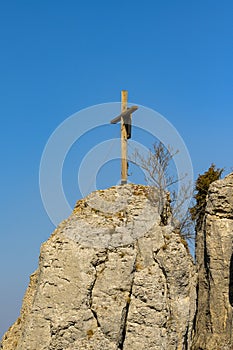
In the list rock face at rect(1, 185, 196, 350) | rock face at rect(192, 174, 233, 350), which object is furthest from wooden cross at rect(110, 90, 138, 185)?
rock face at rect(192, 174, 233, 350)

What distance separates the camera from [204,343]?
19.5 metres

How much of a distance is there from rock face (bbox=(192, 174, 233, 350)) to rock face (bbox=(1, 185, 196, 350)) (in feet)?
15.4

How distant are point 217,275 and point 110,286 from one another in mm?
6296

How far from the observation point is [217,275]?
19.7 m

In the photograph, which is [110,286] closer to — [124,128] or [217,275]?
[124,128]

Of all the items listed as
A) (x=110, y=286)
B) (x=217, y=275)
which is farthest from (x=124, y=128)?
(x=217, y=275)

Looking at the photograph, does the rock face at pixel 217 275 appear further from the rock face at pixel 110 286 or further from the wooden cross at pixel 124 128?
the rock face at pixel 110 286

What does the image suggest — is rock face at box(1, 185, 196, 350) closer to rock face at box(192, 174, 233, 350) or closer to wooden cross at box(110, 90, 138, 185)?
wooden cross at box(110, 90, 138, 185)

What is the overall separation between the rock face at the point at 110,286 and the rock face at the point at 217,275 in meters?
4.68

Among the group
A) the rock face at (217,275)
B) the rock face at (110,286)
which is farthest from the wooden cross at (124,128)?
the rock face at (217,275)

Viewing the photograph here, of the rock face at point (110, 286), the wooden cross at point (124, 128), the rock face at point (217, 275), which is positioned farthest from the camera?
the rock face at point (217, 275)

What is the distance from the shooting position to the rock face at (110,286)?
1392 centimetres

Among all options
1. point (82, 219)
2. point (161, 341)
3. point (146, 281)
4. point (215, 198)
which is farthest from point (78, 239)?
point (215, 198)

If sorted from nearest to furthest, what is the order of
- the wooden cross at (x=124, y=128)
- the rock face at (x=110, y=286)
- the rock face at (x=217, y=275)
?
the rock face at (x=110, y=286), the wooden cross at (x=124, y=128), the rock face at (x=217, y=275)
